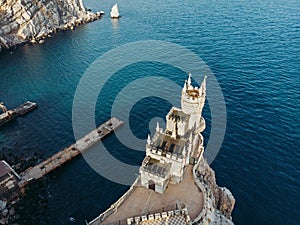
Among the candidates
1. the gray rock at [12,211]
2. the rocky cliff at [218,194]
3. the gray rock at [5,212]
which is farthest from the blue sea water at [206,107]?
the gray rock at [5,212]

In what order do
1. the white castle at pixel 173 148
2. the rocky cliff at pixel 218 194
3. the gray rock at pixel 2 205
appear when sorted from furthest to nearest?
the gray rock at pixel 2 205 → the rocky cliff at pixel 218 194 → the white castle at pixel 173 148

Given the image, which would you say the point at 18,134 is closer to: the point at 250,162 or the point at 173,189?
the point at 173,189

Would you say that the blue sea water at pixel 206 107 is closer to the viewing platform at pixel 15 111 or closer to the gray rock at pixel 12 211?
the viewing platform at pixel 15 111

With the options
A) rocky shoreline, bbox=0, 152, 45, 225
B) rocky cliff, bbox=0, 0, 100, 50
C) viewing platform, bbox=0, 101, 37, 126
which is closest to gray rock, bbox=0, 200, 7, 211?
rocky shoreline, bbox=0, 152, 45, 225

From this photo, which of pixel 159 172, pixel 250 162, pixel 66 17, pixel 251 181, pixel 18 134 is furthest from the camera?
pixel 66 17

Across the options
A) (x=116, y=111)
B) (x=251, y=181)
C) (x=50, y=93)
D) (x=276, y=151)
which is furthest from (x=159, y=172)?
(x=50, y=93)
